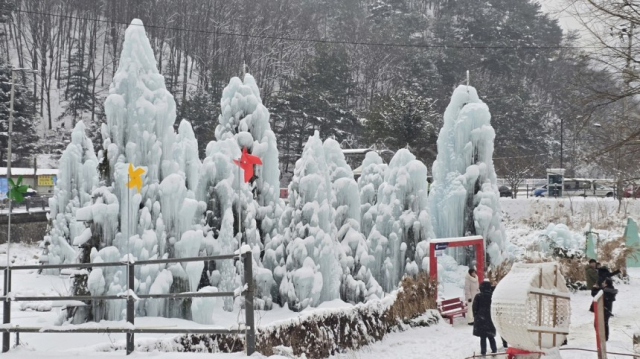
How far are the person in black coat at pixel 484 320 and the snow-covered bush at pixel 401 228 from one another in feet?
23.5

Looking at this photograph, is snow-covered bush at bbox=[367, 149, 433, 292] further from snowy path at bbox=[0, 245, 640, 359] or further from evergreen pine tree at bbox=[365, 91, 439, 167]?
evergreen pine tree at bbox=[365, 91, 439, 167]

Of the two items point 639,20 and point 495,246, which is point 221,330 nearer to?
point 639,20

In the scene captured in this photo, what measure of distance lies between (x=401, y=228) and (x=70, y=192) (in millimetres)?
11808

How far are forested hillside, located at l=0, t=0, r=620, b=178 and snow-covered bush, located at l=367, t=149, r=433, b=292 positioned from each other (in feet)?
78.4

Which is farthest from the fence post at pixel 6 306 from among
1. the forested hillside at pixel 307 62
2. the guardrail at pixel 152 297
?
the forested hillside at pixel 307 62

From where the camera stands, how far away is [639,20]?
23.1ft

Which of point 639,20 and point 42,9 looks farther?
point 42,9

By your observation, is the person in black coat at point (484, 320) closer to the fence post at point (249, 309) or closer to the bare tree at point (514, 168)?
the fence post at point (249, 309)

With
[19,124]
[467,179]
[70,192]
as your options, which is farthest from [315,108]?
[467,179]

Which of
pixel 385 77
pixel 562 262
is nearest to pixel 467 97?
pixel 562 262

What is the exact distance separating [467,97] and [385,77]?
47930 millimetres

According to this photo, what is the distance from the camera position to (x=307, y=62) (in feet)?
172

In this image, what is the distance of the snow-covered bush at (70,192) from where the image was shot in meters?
22.0

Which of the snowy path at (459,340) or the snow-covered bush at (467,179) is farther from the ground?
the snow-covered bush at (467,179)
